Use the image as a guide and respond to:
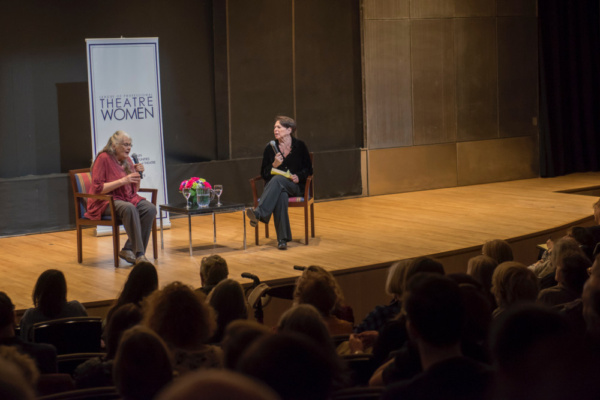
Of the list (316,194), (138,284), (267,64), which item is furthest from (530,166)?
(138,284)

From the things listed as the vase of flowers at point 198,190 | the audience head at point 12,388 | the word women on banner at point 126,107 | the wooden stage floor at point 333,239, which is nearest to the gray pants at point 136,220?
the wooden stage floor at point 333,239

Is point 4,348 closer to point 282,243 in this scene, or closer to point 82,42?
point 282,243

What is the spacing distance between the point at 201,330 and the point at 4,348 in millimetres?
607

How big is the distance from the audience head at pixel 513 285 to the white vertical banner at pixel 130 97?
473cm

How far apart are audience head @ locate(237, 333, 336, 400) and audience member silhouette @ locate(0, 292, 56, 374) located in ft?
5.94

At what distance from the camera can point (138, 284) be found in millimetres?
3846

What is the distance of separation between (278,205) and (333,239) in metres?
0.64

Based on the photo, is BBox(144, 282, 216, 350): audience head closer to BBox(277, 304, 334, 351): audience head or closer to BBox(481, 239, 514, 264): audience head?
BBox(277, 304, 334, 351): audience head

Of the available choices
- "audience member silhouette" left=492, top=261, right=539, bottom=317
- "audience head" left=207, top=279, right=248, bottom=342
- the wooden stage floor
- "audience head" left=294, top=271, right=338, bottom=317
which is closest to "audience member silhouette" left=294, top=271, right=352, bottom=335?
"audience head" left=294, top=271, right=338, bottom=317

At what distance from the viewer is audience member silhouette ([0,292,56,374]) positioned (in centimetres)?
300

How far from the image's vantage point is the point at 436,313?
203cm

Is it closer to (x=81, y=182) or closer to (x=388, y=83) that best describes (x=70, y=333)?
(x=81, y=182)

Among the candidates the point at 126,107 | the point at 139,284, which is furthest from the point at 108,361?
the point at 126,107

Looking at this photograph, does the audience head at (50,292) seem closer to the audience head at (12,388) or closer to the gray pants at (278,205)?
the audience head at (12,388)
